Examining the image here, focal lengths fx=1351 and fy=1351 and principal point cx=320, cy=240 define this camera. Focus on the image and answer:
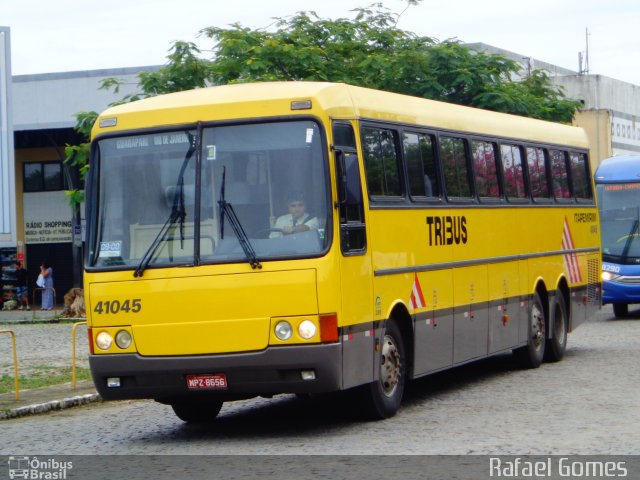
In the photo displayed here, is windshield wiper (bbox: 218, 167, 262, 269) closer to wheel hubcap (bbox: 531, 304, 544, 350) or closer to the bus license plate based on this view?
the bus license plate

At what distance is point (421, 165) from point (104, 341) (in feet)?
13.1

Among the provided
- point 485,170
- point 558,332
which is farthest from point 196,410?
point 558,332

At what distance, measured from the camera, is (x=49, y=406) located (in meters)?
14.9

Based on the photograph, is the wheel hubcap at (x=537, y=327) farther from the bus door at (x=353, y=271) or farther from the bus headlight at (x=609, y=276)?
the bus headlight at (x=609, y=276)

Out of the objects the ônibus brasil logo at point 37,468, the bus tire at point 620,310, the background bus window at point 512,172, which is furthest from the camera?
the bus tire at point 620,310

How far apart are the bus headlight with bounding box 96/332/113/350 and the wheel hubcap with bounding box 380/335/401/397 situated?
2454 mm

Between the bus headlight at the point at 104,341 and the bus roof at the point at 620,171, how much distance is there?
A: 1827 cm

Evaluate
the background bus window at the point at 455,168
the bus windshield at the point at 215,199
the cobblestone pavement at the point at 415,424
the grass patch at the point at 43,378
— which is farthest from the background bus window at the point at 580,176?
the bus windshield at the point at 215,199

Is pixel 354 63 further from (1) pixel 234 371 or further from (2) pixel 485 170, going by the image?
(1) pixel 234 371

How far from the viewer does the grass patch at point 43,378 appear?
687 inches

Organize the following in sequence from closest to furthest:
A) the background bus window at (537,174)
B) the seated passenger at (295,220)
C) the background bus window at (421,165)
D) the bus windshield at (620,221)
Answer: the seated passenger at (295,220)
the background bus window at (421,165)
the background bus window at (537,174)
the bus windshield at (620,221)

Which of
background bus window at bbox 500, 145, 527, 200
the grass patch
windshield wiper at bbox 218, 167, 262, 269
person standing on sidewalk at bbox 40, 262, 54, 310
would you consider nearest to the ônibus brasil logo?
windshield wiper at bbox 218, 167, 262, 269

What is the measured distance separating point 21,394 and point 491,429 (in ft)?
23.0

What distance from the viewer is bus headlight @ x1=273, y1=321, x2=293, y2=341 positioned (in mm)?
10992
